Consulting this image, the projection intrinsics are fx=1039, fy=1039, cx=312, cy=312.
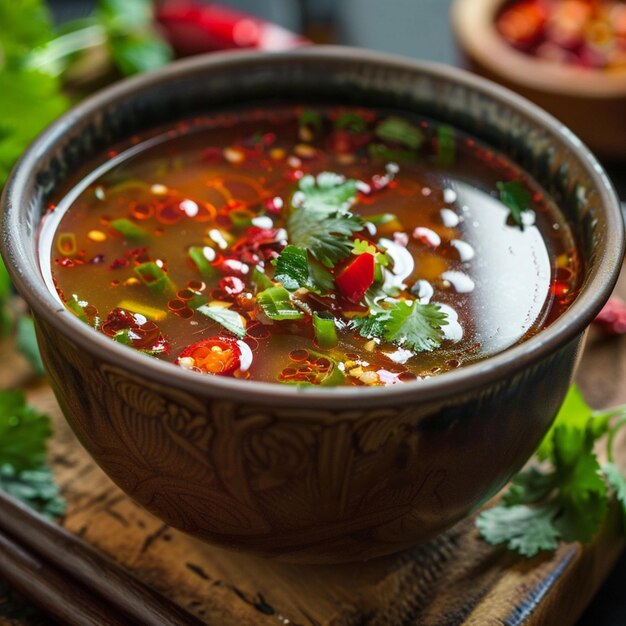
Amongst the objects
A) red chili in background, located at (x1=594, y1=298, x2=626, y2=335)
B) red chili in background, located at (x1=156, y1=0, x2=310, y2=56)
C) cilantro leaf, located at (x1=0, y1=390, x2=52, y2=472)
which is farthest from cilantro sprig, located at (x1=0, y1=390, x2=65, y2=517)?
red chili in background, located at (x1=156, y1=0, x2=310, y2=56)

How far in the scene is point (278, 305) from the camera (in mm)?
1607

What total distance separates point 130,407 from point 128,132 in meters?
0.81

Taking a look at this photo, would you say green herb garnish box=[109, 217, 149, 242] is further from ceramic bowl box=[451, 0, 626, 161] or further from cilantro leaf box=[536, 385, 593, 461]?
ceramic bowl box=[451, 0, 626, 161]

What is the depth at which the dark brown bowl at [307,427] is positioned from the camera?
131cm

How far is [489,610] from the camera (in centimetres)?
167

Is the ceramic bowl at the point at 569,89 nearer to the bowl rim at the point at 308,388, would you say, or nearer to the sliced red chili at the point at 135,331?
the bowl rim at the point at 308,388

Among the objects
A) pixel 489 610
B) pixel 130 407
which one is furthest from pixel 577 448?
pixel 130 407

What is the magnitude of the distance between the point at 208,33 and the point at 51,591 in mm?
2056

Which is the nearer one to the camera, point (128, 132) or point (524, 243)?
point (524, 243)

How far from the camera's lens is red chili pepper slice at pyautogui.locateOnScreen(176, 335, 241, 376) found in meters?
1.52

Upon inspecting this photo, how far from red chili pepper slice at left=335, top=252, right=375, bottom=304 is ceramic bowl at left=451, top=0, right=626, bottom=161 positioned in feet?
5.53

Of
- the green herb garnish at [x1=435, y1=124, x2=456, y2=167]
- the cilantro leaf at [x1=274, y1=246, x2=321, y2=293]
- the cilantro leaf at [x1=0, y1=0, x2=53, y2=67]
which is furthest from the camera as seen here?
the cilantro leaf at [x1=0, y1=0, x2=53, y2=67]

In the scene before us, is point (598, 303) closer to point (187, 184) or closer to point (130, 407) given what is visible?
point (130, 407)

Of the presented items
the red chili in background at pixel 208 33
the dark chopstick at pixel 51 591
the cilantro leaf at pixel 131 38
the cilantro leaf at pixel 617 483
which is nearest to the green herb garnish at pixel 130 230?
the dark chopstick at pixel 51 591
